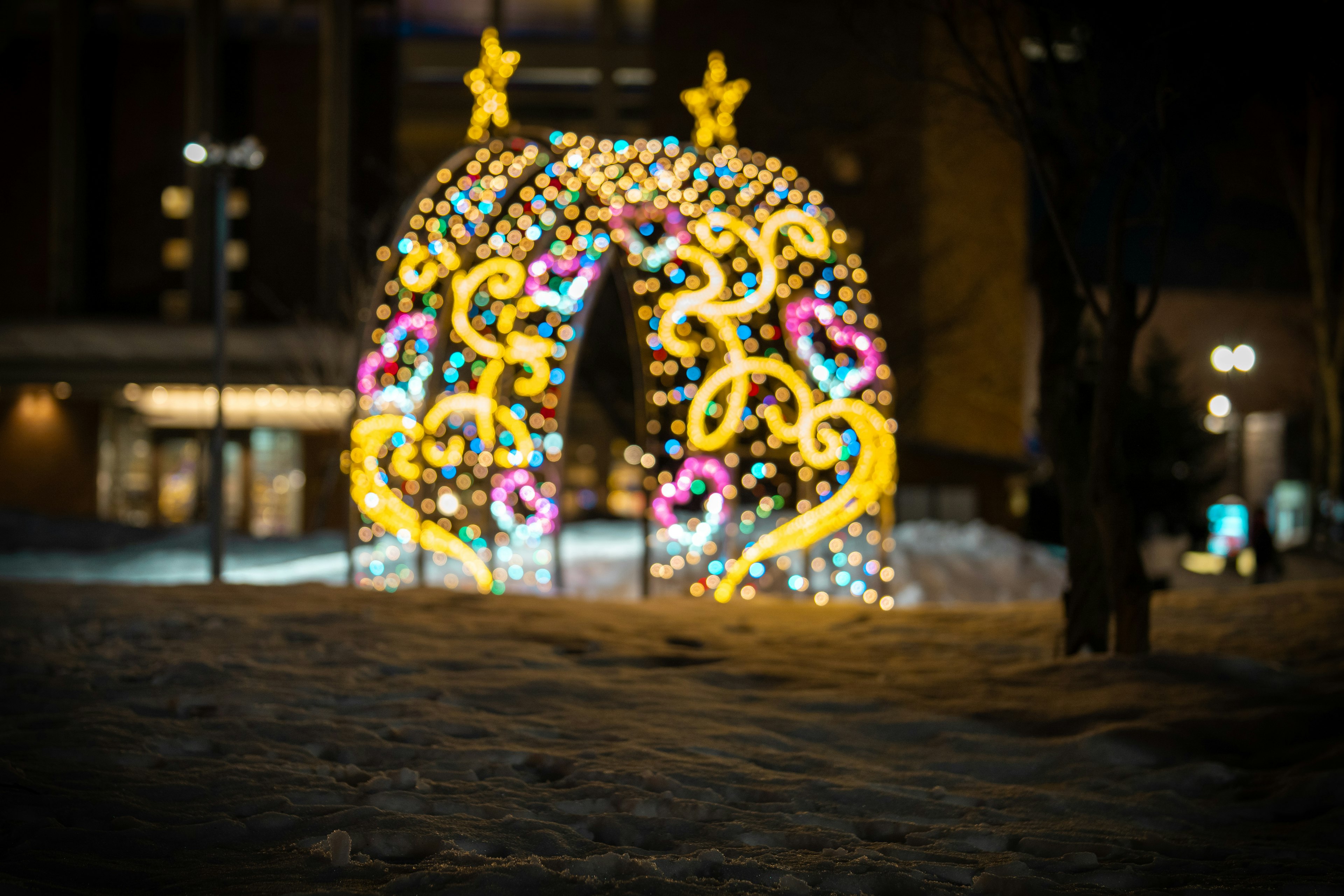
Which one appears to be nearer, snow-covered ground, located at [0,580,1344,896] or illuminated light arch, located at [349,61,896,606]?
snow-covered ground, located at [0,580,1344,896]

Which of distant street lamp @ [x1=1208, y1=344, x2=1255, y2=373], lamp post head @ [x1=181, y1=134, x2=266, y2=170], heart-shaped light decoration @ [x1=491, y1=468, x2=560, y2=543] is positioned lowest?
heart-shaped light decoration @ [x1=491, y1=468, x2=560, y2=543]

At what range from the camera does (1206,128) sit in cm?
812

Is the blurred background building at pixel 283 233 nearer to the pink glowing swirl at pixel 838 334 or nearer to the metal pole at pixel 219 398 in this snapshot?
the metal pole at pixel 219 398

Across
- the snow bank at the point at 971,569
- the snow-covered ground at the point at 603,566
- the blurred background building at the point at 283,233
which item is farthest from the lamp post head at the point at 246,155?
the blurred background building at the point at 283,233

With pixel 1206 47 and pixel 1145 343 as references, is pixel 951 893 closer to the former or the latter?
pixel 1206 47

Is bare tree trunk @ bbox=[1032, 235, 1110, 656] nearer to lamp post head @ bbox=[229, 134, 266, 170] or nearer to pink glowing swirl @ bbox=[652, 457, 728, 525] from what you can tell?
pink glowing swirl @ bbox=[652, 457, 728, 525]

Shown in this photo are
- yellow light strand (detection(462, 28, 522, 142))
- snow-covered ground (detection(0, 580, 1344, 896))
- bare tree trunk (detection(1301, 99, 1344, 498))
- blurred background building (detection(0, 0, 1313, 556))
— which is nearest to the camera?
snow-covered ground (detection(0, 580, 1344, 896))

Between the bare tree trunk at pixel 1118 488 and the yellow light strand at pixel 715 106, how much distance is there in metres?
5.15

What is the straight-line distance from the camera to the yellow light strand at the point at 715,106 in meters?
11.3

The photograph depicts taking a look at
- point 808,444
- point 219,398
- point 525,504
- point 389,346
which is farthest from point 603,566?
point 219,398

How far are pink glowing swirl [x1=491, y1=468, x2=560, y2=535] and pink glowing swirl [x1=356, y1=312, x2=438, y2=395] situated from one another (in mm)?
1453

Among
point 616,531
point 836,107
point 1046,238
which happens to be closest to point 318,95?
point 836,107

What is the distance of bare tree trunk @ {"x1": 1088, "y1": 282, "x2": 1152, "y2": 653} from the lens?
7.20 meters

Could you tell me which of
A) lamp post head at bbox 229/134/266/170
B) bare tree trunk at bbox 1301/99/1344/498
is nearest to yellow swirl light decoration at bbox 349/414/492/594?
lamp post head at bbox 229/134/266/170
